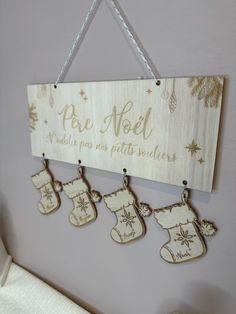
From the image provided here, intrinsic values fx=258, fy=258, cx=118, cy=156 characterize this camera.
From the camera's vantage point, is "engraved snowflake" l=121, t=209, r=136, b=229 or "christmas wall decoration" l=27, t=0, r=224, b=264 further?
"engraved snowflake" l=121, t=209, r=136, b=229

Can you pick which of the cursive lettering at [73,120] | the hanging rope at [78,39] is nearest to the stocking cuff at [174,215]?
the cursive lettering at [73,120]

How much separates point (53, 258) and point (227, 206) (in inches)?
21.0

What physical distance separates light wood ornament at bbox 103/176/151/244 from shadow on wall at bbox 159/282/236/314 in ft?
0.49

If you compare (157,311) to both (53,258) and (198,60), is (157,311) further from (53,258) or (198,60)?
(198,60)

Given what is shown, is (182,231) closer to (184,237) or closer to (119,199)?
(184,237)

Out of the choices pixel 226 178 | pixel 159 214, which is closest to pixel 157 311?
pixel 159 214

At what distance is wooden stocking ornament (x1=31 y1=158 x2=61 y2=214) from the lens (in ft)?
2.26

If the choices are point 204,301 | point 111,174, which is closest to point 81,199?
point 111,174

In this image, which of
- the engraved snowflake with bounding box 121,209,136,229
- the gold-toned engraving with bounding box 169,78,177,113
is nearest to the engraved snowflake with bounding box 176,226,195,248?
the engraved snowflake with bounding box 121,209,136,229

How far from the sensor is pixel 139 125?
49 cm

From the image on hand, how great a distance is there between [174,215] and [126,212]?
110mm

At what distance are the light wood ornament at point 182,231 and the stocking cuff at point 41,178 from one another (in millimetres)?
324

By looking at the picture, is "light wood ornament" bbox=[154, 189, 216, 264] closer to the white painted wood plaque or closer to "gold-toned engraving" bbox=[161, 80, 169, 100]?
the white painted wood plaque

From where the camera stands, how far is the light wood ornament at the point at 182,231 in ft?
1.54
